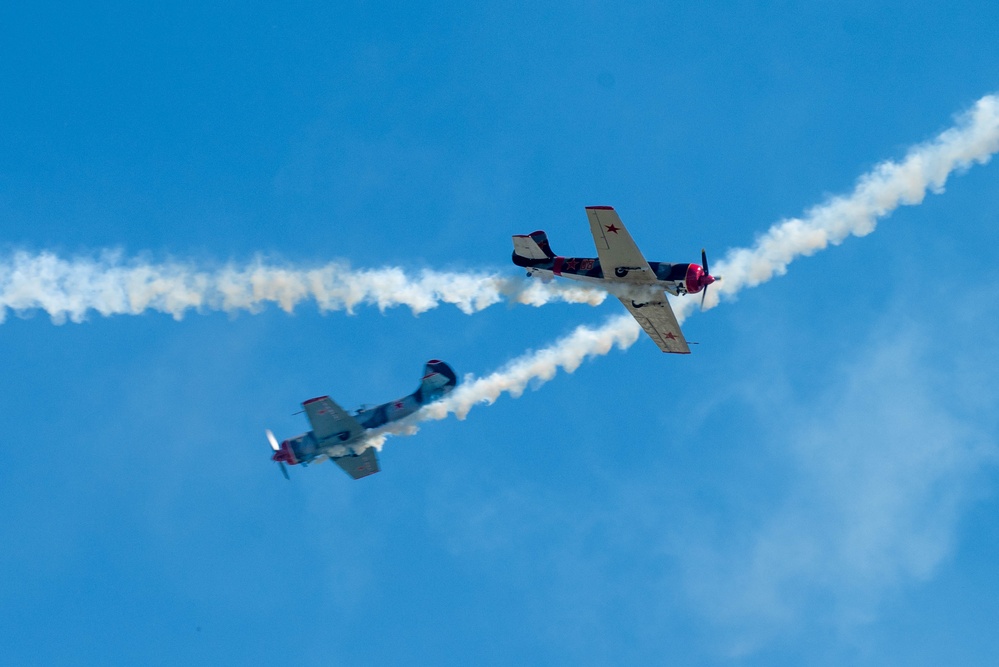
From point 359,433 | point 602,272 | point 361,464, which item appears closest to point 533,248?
point 602,272

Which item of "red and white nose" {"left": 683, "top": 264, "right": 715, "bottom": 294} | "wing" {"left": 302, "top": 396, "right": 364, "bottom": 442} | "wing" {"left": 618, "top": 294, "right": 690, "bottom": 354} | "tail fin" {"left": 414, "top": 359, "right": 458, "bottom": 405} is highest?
"tail fin" {"left": 414, "top": 359, "right": 458, "bottom": 405}

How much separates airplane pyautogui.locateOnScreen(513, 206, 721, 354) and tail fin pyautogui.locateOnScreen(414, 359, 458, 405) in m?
7.32

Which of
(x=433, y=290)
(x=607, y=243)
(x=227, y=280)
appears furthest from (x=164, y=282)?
(x=607, y=243)

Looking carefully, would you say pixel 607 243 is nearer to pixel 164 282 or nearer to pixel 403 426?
pixel 403 426

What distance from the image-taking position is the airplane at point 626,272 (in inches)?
1769

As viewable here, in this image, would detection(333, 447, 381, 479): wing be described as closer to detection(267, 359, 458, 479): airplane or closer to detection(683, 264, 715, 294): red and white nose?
detection(267, 359, 458, 479): airplane

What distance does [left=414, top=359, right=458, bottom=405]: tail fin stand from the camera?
53.1 meters

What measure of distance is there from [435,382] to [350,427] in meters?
5.76

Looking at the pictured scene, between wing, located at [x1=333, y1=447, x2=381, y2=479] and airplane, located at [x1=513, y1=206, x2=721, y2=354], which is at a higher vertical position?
airplane, located at [x1=513, y1=206, x2=721, y2=354]

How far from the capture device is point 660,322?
160 ft

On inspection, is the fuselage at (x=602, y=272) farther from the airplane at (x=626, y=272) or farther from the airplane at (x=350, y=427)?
the airplane at (x=350, y=427)

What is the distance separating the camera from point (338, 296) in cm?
5075

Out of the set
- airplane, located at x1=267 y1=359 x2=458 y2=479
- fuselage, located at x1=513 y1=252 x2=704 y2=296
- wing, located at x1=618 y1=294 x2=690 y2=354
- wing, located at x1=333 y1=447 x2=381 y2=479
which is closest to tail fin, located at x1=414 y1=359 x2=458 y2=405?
airplane, located at x1=267 y1=359 x2=458 y2=479

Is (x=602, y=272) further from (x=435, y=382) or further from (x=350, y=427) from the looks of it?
(x=350, y=427)
